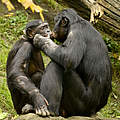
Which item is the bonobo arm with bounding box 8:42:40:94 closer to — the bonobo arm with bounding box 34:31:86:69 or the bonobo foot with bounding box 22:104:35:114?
the bonobo foot with bounding box 22:104:35:114

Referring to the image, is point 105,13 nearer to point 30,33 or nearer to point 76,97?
point 30,33

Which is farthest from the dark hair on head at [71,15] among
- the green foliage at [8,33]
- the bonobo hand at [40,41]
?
the green foliage at [8,33]

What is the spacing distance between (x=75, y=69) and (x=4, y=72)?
136 inches

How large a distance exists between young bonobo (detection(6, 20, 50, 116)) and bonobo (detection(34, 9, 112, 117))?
0.18 meters

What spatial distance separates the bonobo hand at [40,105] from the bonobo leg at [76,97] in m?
0.37

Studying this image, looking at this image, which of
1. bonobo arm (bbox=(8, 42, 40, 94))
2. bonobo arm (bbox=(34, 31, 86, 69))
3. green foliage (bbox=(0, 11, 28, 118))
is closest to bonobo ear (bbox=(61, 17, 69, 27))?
bonobo arm (bbox=(34, 31, 86, 69))

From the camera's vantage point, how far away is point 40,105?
4.70 meters

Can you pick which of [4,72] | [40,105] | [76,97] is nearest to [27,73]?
[40,105]

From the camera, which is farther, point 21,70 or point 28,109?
point 21,70

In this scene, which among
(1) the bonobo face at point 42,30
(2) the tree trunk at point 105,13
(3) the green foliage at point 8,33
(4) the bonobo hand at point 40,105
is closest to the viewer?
(4) the bonobo hand at point 40,105

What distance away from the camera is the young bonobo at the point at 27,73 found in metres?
4.80

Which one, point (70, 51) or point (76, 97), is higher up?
point (70, 51)

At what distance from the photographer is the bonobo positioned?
4715 millimetres

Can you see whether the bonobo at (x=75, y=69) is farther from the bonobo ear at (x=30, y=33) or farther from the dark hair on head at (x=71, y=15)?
the bonobo ear at (x=30, y=33)
